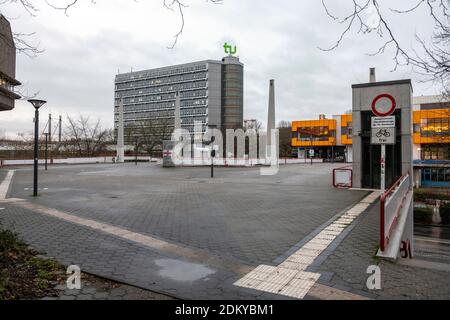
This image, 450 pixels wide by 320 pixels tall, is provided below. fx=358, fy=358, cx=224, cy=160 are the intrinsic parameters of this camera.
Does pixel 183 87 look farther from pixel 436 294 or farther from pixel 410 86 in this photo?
pixel 436 294

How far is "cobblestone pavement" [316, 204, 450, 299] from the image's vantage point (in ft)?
13.5

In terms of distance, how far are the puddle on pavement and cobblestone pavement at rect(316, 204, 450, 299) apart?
1.57 meters

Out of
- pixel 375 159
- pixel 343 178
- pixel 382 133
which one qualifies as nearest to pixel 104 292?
pixel 382 133

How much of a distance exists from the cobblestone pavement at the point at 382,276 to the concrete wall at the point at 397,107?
1016 cm

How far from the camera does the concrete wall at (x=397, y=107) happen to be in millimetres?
15078

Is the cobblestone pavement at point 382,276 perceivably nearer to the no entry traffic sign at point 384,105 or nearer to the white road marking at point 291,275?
the white road marking at point 291,275

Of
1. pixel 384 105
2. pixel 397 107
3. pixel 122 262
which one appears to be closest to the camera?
pixel 122 262

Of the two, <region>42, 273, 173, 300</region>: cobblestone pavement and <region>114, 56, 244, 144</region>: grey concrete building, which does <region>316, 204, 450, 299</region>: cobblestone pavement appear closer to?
<region>42, 273, 173, 300</region>: cobblestone pavement

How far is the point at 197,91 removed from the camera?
135750mm

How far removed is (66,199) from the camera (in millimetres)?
12180

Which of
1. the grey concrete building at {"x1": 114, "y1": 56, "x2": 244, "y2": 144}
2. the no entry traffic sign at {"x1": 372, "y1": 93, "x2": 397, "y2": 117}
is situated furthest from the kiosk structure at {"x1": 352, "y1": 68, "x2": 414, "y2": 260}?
the grey concrete building at {"x1": 114, "y1": 56, "x2": 244, "y2": 144}

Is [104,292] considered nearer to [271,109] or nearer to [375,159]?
[375,159]

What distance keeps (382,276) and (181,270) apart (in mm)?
2665
